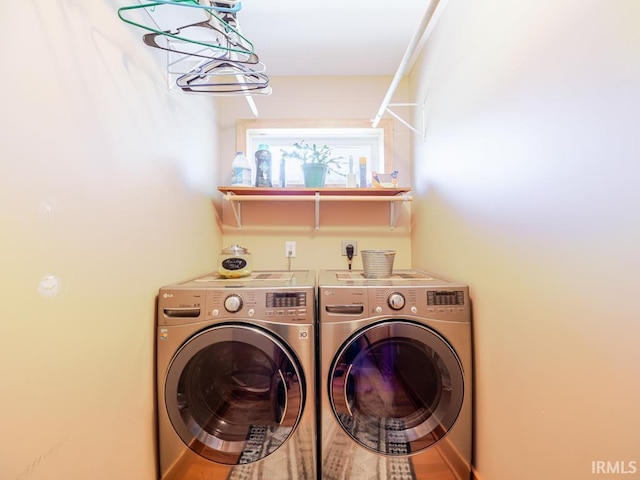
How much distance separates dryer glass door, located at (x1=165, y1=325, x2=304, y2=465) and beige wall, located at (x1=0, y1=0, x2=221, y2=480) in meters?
0.15

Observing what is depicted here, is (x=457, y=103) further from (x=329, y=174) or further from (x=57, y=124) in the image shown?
(x=57, y=124)

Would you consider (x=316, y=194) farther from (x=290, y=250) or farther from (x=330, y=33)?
(x=330, y=33)

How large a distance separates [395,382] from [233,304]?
810 millimetres

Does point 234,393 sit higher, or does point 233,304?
point 233,304

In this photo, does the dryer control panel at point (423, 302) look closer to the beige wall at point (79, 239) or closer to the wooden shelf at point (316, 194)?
the wooden shelf at point (316, 194)

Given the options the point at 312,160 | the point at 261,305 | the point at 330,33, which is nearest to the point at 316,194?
the point at 312,160

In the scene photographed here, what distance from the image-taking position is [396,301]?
1180 millimetres

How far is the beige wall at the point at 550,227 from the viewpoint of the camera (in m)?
0.60

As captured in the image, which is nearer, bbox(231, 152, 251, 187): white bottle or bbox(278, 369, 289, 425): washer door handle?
bbox(278, 369, 289, 425): washer door handle

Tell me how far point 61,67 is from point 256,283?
3.28 feet

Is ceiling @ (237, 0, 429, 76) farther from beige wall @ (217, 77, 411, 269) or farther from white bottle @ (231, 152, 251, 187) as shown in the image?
white bottle @ (231, 152, 251, 187)

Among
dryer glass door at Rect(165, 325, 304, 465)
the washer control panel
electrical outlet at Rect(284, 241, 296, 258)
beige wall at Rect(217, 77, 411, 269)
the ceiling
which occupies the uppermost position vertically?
the ceiling

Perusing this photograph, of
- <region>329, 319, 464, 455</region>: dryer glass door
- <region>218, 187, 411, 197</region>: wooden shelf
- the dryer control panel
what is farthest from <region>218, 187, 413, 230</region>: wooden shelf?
<region>329, 319, 464, 455</region>: dryer glass door

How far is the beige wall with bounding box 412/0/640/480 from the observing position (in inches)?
23.6
